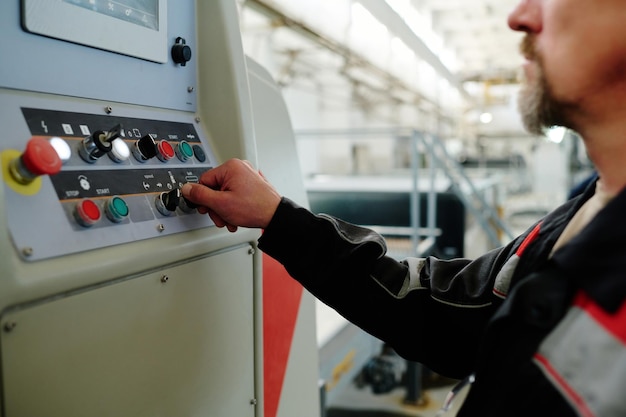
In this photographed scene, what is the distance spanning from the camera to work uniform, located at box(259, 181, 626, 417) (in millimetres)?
564

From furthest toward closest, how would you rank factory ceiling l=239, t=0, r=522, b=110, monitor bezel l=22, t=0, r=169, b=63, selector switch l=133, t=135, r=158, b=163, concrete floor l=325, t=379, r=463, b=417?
concrete floor l=325, t=379, r=463, b=417 < factory ceiling l=239, t=0, r=522, b=110 < selector switch l=133, t=135, r=158, b=163 < monitor bezel l=22, t=0, r=169, b=63

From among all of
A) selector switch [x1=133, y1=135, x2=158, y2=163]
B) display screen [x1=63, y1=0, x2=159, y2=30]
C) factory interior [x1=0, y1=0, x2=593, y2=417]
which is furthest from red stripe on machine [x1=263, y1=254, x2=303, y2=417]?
display screen [x1=63, y1=0, x2=159, y2=30]

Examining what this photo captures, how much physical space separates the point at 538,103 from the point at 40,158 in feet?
2.23

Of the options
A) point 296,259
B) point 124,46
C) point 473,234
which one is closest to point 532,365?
point 296,259

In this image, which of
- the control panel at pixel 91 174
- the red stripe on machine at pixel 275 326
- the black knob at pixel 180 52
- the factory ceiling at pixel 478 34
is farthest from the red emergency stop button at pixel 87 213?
the factory ceiling at pixel 478 34

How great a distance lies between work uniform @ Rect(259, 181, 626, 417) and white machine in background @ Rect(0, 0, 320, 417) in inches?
5.9

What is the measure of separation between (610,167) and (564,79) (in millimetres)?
143

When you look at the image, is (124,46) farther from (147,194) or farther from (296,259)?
(296,259)

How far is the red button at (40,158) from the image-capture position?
1.96 ft

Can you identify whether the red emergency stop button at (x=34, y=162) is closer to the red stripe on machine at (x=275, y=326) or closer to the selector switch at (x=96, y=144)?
the selector switch at (x=96, y=144)

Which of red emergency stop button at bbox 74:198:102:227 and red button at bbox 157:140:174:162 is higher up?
red button at bbox 157:140:174:162

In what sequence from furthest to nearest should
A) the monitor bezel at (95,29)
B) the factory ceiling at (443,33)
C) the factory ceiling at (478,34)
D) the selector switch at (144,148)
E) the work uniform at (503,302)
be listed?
the factory ceiling at (478,34) → the factory ceiling at (443,33) → the selector switch at (144,148) → the monitor bezel at (95,29) → the work uniform at (503,302)

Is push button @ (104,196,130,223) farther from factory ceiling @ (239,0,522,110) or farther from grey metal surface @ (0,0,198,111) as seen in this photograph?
factory ceiling @ (239,0,522,110)

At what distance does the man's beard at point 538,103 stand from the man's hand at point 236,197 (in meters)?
0.43
